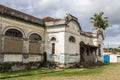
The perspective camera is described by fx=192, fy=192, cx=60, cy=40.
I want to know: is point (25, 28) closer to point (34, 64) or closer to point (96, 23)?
point (34, 64)

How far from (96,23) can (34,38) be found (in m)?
26.4

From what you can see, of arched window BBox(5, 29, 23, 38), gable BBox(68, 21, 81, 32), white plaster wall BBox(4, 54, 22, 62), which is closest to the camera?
white plaster wall BBox(4, 54, 22, 62)

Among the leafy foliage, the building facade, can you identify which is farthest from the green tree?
the building facade

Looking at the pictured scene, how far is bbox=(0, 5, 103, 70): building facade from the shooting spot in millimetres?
21031

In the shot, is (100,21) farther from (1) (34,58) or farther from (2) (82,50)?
(1) (34,58)

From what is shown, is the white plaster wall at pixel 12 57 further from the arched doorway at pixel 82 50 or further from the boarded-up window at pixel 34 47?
the arched doorway at pixel 82 50

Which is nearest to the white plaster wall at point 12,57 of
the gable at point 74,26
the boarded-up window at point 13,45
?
the boarded-up window at point 13,45

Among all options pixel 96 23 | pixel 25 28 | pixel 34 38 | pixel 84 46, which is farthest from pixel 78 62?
pixel 96 23

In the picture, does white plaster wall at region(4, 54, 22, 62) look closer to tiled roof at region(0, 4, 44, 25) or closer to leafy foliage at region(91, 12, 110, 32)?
tiled roof at region(0, 4, 44, 25)

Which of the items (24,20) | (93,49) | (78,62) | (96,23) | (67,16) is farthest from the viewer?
(96,23)

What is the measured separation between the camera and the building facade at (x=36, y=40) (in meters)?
21.0

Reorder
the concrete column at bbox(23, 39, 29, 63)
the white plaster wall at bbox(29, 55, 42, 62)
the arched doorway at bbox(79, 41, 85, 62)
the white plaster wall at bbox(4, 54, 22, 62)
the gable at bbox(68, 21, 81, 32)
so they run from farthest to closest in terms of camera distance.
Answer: the arched doorway at bbox(79, 41, 85, 62), the gable at bbox(68, 21, 81, 32), the white plaster wall at bbox(29, 55, 42, 62), the concrete column at bbox(23, 39, 29, 63), the white plaster wall at bbox(4, 54, 22, 62)

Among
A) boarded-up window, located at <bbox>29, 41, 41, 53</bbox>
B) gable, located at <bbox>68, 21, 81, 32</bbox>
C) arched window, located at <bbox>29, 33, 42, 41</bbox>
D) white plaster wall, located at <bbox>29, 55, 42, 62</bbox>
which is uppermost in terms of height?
gable, located at <bbox>68, 21, 81, 32</bbox>

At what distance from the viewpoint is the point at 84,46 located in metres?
32.9
